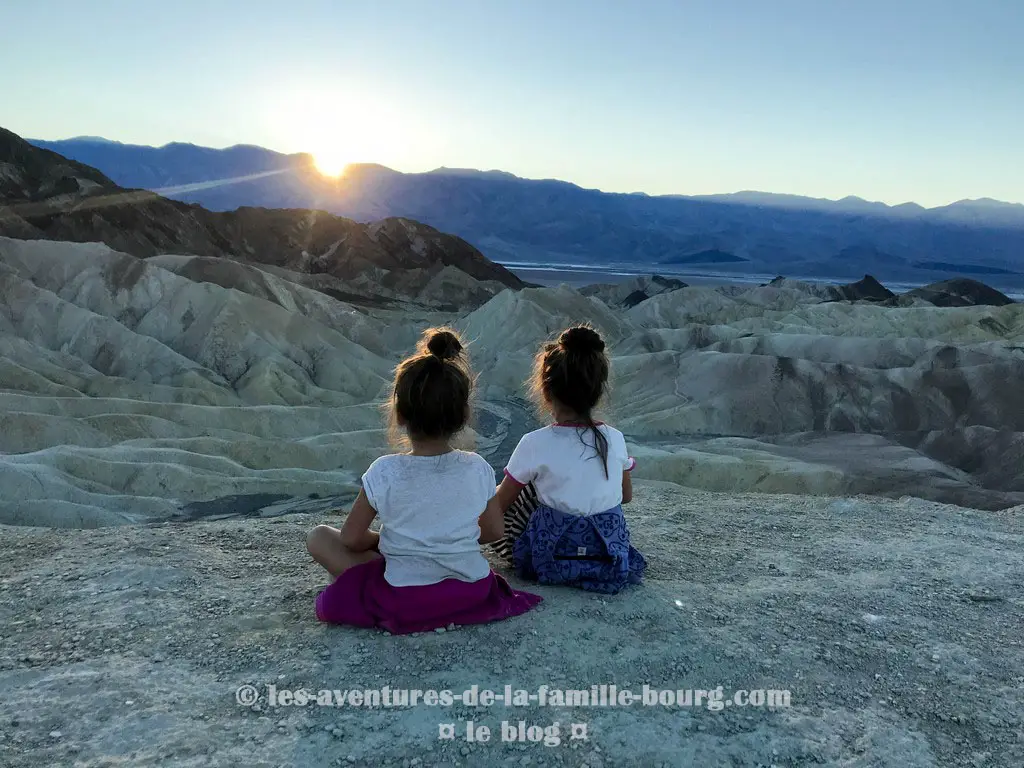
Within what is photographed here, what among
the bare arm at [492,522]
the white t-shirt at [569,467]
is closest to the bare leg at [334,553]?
the bare arm at [492,522]

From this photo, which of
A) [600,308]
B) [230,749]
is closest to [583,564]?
→ [230,749]

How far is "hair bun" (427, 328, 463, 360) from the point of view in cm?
362

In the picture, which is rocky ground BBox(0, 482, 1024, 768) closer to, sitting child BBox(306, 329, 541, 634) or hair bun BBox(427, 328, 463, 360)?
sitting child BBox(306, 329, 541, 634)

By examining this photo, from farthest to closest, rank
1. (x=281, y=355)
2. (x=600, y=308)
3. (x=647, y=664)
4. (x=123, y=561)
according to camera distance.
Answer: (x=600, y=308) < (x=281, y=355) < (x=123, y=561) < (x=647, y=664)

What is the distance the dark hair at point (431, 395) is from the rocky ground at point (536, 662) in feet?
3.41

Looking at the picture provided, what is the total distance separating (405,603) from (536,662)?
699 mm

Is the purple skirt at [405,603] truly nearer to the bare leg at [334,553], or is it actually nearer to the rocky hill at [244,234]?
the bare leg at [334,553]

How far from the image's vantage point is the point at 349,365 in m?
31.7

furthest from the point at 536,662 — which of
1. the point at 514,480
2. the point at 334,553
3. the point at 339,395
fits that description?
the point at 339,395

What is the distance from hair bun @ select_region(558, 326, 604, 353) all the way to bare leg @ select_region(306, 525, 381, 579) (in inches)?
57.7

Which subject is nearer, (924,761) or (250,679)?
(924,761)

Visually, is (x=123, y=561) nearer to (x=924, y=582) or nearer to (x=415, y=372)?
(x=415, y=372)

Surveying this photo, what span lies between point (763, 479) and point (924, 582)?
1424 cm

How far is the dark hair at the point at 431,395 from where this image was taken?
11.1ft
